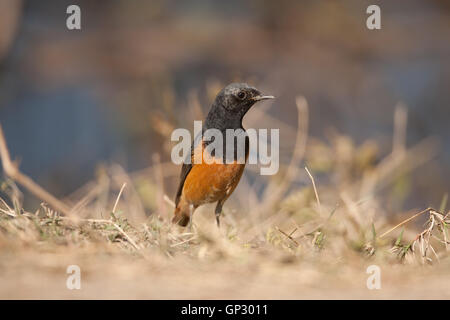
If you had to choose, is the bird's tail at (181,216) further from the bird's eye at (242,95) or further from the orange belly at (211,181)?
the bird's eye at (242,95)

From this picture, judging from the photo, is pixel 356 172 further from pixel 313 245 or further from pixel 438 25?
pixel 438 25

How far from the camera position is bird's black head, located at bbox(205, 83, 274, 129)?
205 inches

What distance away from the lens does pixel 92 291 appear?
9.11 ft

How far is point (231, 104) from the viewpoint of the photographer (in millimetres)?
5195

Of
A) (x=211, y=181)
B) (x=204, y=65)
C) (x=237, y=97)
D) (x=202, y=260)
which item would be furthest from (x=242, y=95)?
(x=204, y=65)

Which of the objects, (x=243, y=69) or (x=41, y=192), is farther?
(x=243, y=69)

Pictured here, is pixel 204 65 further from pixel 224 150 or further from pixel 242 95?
pixel 224 150

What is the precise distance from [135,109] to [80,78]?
2.76 m

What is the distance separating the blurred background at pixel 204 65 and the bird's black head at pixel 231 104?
7860 millimetres

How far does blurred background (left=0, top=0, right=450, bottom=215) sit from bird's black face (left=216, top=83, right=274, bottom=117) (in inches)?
311

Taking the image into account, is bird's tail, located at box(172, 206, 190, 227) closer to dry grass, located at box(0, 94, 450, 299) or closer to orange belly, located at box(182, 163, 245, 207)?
orange belly, located at box(182, 163, 245, 207)

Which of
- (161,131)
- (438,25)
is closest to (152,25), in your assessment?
(438,25)

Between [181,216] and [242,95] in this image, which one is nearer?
[242,95]

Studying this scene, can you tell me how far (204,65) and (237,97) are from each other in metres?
Answer: 9.85
